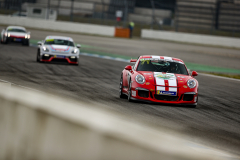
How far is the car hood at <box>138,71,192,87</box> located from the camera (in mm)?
8781

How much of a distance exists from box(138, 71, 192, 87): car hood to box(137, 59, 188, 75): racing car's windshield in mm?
311

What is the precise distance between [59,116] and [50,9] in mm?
41627

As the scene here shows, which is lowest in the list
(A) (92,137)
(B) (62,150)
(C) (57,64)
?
(C) (57,64)

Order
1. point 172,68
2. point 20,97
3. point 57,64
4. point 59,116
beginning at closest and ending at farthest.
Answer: point 59,116 < point 20,97 < point 172,68 < point 57,64

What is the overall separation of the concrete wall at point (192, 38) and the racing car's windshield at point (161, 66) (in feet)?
96.5

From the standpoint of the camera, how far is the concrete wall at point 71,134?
2.08 m

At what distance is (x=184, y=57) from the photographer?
2538 centimetres

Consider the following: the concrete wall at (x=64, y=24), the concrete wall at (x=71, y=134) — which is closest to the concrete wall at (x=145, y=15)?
the concrete wall at (x=64, y=24)

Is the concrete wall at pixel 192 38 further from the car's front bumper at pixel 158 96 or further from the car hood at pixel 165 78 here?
the car's front bumper at pixel 158 96

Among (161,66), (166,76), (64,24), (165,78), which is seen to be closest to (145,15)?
(64,24)

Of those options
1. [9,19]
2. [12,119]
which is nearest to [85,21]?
[9,19]

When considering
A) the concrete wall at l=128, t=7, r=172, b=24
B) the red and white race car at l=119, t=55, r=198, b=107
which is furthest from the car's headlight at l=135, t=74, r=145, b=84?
the concrete wall at l=128, t=7, r=172, b=24

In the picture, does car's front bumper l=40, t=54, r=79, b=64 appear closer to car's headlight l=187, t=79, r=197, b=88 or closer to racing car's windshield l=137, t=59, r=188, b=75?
racing car's windshield l=137, t=59, r=188, b=75

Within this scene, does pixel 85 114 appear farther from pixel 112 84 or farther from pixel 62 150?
pixel 112 84
